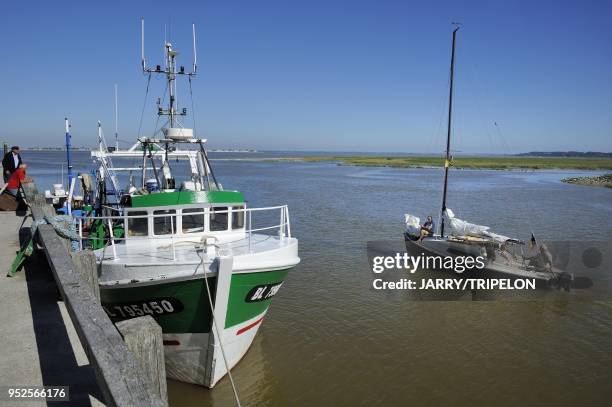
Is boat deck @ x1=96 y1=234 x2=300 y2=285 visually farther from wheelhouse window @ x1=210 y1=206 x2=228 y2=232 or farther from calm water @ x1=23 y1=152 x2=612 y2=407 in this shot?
calm water @ x1=23 y1=152 x2=612 y2=407

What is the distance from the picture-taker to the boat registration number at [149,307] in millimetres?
8203

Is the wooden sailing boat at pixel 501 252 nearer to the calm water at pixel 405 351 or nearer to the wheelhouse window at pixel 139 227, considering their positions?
the calm water at pixel 405 351

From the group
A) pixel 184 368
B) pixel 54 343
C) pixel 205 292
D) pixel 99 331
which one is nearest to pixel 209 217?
pixel 205 292

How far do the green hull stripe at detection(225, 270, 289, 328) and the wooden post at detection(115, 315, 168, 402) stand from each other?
478cm

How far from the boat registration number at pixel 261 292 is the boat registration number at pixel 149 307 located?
4.75 ft

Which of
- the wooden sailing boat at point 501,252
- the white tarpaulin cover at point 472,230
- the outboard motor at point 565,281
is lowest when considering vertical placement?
the outboard motor at point 565,281

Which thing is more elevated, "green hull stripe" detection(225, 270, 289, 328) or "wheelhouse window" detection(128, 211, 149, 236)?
"wheelhouse window" detection(128, 211, 149, 236)

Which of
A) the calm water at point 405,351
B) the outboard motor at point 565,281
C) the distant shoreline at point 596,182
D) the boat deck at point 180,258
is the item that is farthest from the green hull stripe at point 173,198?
the distant shoreline at point 596,182

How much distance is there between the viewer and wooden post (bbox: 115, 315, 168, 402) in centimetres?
321

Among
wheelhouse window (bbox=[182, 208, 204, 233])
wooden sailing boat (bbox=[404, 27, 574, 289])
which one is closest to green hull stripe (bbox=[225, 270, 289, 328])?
wheelhouse window (bbox=[182, 208, 204, 233])

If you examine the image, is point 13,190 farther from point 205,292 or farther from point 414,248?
point 414,248

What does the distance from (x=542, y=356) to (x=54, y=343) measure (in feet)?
36.9

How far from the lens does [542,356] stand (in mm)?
10977

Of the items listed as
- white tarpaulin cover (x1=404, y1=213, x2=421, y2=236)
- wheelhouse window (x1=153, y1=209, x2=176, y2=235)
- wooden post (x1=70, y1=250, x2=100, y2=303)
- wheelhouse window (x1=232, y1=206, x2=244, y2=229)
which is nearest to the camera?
wooden post (x1=70, y1=250, x2=100, y2=303)
